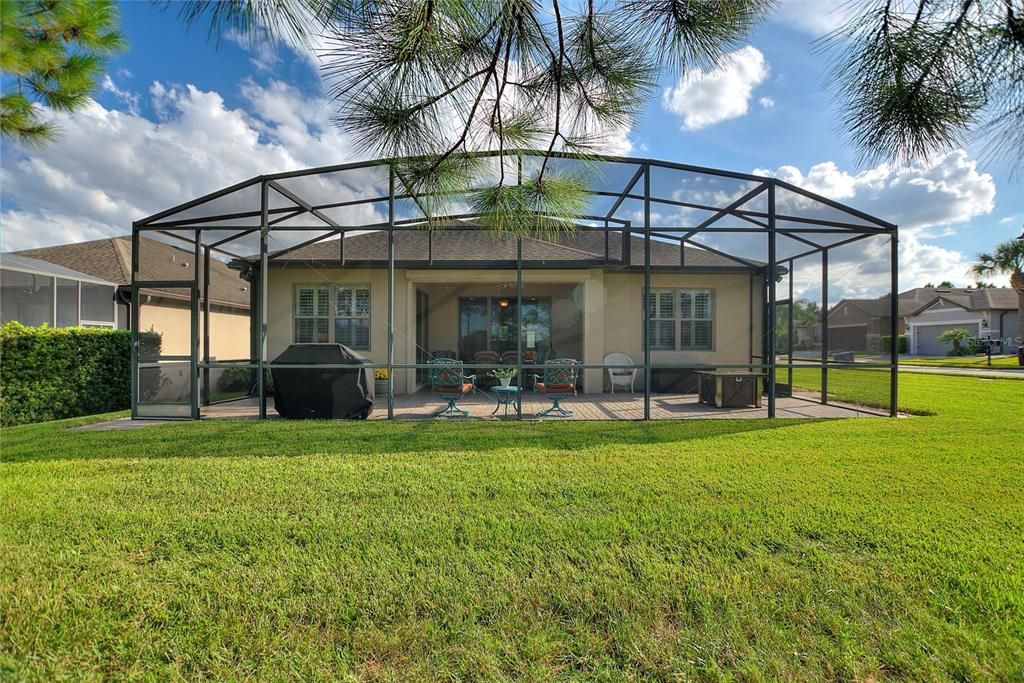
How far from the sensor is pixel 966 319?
101 feet

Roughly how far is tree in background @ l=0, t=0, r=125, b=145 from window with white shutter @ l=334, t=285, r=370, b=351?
5614 millimetres

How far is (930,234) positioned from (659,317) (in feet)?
18.2

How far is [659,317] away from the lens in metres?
10.7

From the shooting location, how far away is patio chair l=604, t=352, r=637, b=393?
10.2 metres

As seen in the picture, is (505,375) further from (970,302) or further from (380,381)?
(970,302)

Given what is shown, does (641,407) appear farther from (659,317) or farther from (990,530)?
(990,530)

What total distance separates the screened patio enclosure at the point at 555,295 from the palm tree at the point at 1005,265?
2165 centimetres

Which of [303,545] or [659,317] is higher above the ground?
[659,317]

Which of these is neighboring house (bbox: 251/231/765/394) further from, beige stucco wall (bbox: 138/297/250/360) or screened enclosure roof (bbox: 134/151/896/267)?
beige stucco wall (bbox: 138/297/250/360)

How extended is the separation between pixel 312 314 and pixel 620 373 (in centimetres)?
746

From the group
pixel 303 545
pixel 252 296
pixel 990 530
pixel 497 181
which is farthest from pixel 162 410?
pixel 990 530

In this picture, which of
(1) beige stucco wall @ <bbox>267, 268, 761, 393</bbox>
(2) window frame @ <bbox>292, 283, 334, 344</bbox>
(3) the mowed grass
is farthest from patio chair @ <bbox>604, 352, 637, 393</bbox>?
(2) window frame @ <bbox>292, 283, 334, 344</bbox>

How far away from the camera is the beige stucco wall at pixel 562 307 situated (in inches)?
389

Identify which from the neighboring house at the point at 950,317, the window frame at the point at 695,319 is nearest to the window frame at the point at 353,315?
the window frame at the point at 695,319
